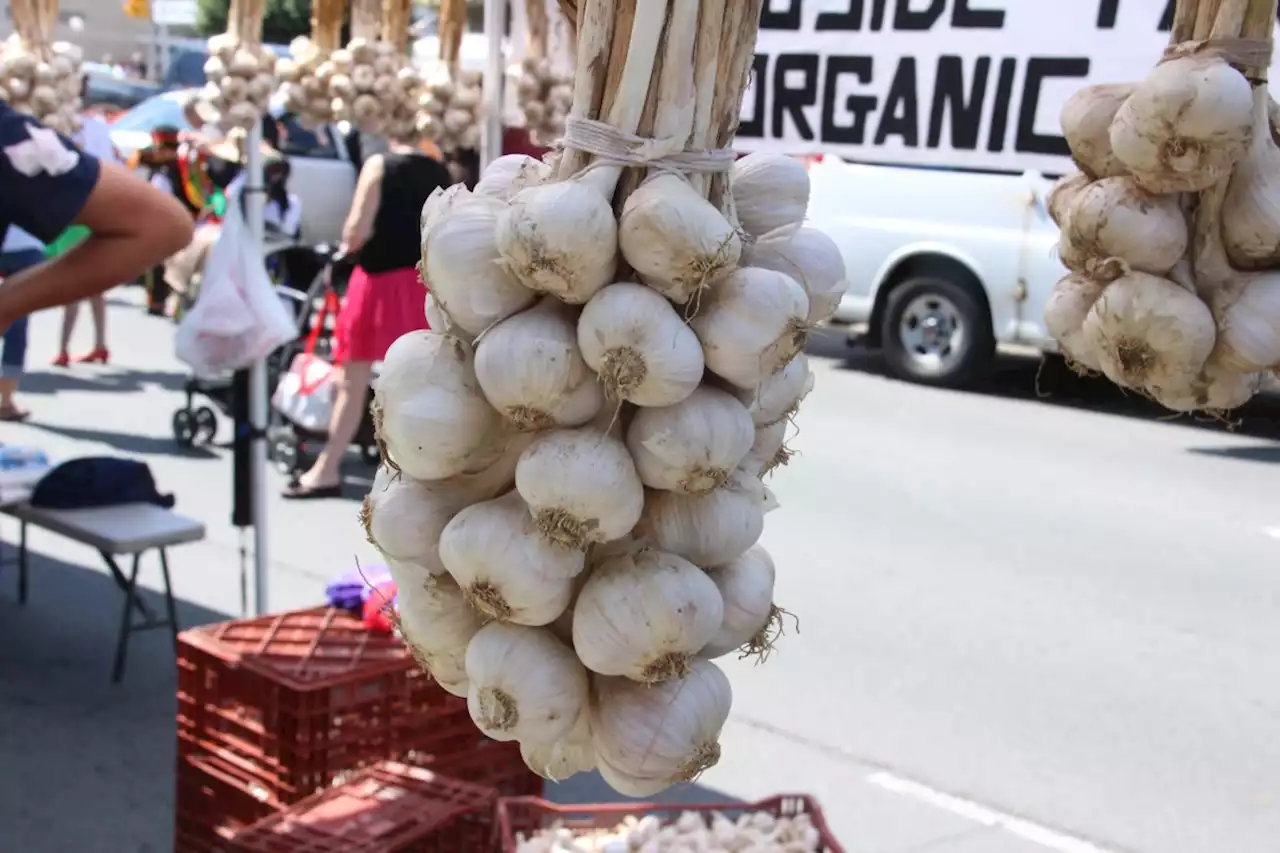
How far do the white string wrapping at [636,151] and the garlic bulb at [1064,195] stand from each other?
74 centimetres

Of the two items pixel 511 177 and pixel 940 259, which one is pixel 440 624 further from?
pixel 940 259

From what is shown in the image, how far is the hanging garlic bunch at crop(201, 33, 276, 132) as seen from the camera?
14.6ft

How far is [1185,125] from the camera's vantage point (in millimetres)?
1521

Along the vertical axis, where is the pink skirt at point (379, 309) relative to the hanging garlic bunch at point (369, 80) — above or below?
below

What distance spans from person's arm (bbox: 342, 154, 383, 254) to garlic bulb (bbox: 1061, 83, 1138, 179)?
192 inches

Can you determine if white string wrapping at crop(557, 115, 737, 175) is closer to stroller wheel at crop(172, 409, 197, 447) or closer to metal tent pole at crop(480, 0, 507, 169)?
metal tent pole at crop(480, 0, 507, 169)

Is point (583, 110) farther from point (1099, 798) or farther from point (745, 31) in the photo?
point (1099, 798)

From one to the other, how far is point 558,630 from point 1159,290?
34.2 inches

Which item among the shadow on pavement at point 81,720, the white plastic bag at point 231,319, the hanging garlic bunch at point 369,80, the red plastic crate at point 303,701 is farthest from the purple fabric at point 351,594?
the hanging garlic bunch at point 369,80

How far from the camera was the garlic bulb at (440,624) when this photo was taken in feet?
4.11

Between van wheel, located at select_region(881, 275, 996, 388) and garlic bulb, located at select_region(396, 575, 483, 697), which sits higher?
garlic bulb, located at select_region(396, 575, 483, 697)

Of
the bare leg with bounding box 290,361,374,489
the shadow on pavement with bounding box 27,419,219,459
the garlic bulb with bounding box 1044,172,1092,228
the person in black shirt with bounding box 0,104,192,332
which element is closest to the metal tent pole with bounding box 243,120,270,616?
the person in black shirt with bounding box 0,104,192,332

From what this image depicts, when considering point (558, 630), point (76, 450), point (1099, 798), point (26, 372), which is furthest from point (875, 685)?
point (26, 372)

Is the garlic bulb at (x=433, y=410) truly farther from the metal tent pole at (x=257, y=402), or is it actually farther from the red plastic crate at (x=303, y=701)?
the metal tent pole at (x=257, y=402)
